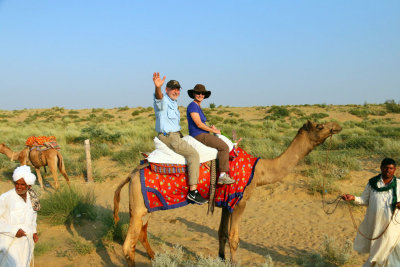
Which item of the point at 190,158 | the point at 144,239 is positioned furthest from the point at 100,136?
the point at 190,158

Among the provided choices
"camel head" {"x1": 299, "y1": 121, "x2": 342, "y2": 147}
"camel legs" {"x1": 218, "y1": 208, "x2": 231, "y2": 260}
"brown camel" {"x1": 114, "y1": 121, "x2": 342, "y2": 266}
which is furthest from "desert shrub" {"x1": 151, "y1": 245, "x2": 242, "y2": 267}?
"camel head" {"x1": 299, "y1": 121, "x2": 342, "y2": 147}

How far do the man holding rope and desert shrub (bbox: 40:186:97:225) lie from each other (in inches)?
239

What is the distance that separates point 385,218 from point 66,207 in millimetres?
6626

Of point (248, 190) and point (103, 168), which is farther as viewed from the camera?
point (103, 168)

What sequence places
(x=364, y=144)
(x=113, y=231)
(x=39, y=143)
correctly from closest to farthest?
(x=113, y=231)
(x=39, y=143)
(x=364, y=144)

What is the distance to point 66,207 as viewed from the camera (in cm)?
764

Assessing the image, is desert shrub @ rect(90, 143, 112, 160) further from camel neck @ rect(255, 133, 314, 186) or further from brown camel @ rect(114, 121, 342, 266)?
camel neck @ rect(255, 133, 314, 186)

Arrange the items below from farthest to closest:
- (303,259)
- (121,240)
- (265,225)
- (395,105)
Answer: (395,105)
(265,225)
(121,240)
(303,259)

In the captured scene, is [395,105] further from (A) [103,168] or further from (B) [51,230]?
(B) [51,230]

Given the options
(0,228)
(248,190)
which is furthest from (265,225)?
(0,228)

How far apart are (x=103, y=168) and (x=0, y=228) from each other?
978 cm

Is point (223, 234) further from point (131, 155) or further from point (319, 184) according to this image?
point (131, 155)

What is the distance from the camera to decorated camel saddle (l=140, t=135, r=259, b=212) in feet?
16.1

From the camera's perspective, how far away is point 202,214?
8.90 metres
